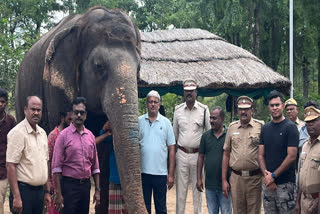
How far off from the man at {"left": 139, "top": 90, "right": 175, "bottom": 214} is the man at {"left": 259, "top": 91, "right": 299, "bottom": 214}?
122 cm

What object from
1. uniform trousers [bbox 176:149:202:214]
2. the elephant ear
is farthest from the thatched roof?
the elephant ear

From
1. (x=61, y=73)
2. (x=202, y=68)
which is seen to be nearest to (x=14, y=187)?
(x=61, y=73)

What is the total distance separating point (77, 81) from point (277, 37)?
56.6 feet

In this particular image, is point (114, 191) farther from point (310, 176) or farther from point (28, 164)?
point (310, 176)

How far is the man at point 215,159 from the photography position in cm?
641

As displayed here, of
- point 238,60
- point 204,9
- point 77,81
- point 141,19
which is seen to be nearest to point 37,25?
point 141,19

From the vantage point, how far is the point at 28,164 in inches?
199

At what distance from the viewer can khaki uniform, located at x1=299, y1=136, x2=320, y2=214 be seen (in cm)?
507

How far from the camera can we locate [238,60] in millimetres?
14055

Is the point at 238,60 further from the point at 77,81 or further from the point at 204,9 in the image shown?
the point at 77,81

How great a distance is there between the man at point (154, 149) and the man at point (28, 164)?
4.88ft

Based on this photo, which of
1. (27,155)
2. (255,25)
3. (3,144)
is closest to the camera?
(27,155)

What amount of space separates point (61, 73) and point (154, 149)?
1454 mm

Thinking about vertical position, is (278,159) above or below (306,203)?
above
